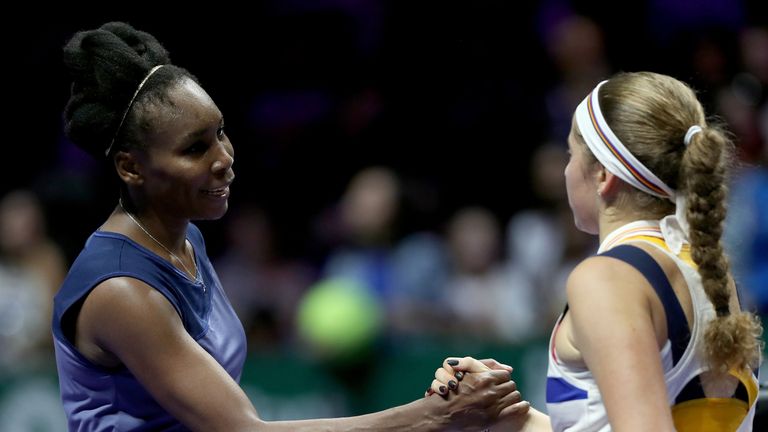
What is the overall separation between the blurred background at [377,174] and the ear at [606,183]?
10.5 feet

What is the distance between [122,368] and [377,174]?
423 cm

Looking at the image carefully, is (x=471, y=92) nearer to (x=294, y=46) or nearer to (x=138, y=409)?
(x=294, y=46)

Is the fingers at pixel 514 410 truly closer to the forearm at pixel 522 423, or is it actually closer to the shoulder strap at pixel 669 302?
the forearm at pixel 522 423

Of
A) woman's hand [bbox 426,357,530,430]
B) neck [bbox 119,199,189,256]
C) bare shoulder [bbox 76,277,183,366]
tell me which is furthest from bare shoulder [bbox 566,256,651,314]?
neck [bbox 119,199,189,256]

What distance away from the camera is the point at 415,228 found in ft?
23.4

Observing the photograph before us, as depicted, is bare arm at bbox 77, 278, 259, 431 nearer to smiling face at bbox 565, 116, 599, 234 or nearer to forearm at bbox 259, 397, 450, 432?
forearm at bbox 259, 397, 450, 432

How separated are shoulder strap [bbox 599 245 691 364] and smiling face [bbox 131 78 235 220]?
114cm

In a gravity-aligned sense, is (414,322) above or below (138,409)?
below

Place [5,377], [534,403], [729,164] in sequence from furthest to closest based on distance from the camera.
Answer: [5,377], [534,403], [729,164]

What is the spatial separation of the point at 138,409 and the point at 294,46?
632 cm

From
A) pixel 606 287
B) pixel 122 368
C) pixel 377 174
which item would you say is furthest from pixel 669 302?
pixel 377 174

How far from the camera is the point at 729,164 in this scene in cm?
281

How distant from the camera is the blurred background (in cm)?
629

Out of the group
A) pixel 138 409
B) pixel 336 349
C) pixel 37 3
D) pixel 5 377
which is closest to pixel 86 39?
pixel 138 409
